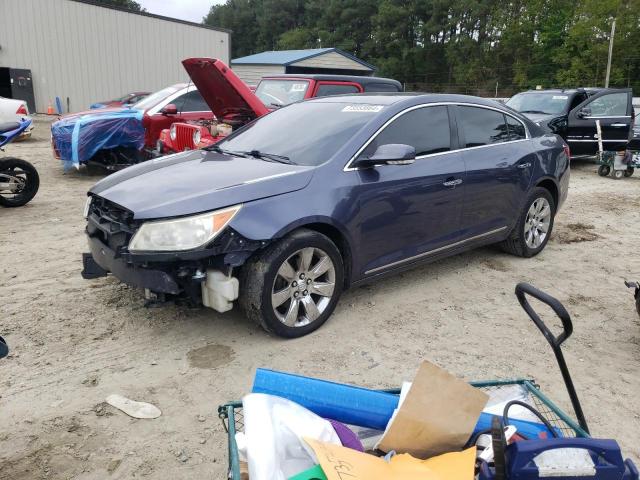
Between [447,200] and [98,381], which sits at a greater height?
[447,200]

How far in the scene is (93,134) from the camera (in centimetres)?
891

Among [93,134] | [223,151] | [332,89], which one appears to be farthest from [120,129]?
[223,151]

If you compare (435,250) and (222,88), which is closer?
(435,250)

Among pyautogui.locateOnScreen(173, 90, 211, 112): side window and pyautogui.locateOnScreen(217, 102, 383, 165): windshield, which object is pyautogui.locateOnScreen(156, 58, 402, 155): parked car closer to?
pyautogui.locateOnScreen(173, 90, 211, 112): side window

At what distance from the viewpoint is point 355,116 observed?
431 centimetres

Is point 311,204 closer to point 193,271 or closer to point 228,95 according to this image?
point 193,271

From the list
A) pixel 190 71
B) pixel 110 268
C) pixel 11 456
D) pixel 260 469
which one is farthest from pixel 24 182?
pixel 260 469

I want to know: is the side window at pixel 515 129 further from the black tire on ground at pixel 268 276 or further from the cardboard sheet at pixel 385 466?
the cardboard sheet at pixel 385 466

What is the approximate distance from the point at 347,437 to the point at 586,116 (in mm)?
12078

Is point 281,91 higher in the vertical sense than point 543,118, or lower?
higher

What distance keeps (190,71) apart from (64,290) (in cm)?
417

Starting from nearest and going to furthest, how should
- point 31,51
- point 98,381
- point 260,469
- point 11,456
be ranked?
point 260,469
point 11,456
point 98,381
point 31,51

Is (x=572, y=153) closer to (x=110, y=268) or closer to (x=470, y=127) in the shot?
(x=470, y=127)

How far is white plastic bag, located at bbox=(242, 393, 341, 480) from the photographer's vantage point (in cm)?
159
